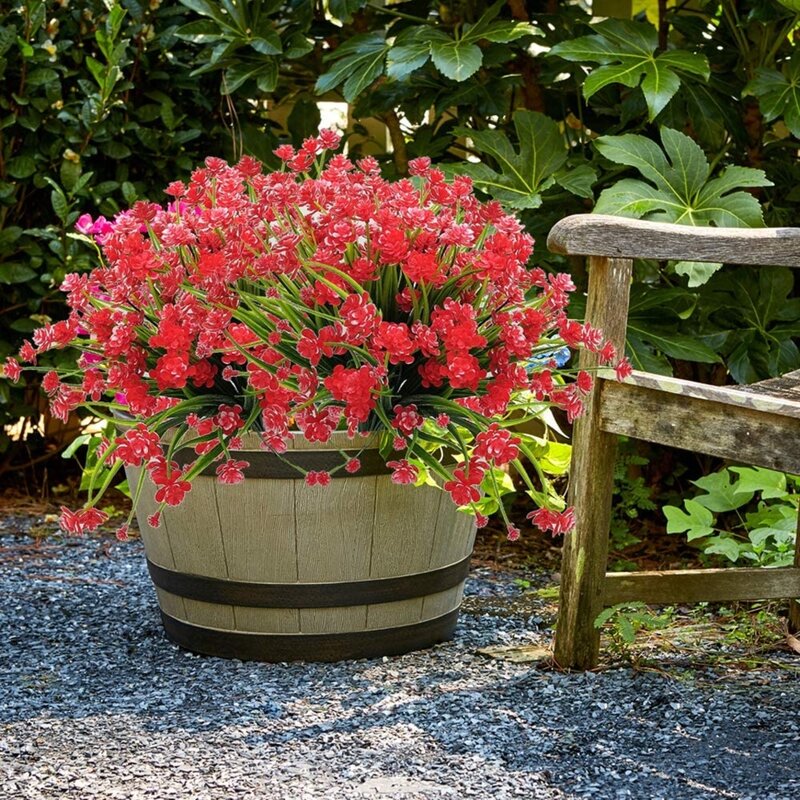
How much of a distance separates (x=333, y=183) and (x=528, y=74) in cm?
135

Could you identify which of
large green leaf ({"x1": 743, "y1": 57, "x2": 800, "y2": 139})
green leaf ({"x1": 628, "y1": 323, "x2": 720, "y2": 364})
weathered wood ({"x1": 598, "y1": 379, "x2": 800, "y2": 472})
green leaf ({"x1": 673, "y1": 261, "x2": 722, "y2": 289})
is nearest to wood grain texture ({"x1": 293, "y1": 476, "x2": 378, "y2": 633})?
weathered wood ({"x1": 598, "y1": 379, "x2": 800, "y2": 472})

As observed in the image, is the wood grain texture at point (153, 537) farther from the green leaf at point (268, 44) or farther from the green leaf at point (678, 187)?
the green leaf at point (268, 44)

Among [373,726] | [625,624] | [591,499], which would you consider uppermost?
[591,499]

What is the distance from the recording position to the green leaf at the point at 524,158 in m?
2.78

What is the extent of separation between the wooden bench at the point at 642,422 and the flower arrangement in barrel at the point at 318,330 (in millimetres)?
67

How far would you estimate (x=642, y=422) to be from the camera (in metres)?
1.93

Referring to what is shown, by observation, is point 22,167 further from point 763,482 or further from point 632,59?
point 763,482

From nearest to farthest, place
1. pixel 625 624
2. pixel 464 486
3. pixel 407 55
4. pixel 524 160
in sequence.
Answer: pixel 464 486 < pixel 625 624 < pixel 407 55 < pixel 524 160

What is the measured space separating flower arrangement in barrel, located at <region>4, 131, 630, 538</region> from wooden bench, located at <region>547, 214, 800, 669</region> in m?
0.07

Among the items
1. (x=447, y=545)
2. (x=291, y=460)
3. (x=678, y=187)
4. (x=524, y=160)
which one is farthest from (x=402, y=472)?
(x=524, y=160)

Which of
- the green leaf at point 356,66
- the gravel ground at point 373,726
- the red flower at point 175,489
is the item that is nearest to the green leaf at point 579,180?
the green leaf at point 356,66

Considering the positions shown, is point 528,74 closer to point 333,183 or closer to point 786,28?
point 786,28

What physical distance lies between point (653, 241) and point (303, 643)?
868 mm

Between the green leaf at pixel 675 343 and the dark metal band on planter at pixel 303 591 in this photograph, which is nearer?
the dark metal band on planter at pixel 303 591
